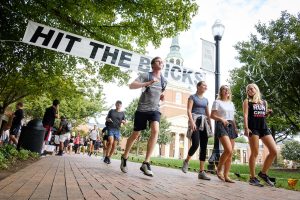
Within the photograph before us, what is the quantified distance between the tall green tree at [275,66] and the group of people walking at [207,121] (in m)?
11.5

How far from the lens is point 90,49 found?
292 inches

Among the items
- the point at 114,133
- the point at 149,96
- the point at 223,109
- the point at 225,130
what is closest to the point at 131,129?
the point at 114,133

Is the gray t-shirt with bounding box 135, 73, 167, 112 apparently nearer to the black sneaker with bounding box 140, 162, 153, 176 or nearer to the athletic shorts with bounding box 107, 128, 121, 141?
the black sneaker with bounding box 140, 162, 153, 176

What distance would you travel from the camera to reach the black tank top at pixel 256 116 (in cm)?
528

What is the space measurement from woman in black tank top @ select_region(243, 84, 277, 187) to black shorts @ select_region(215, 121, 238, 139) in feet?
1.14

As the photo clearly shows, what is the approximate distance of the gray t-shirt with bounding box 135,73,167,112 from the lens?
5020 millimetres

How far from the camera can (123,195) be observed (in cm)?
276

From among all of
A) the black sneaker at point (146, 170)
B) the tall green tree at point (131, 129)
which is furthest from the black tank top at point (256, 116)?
the tall green tree at point (131, 129)

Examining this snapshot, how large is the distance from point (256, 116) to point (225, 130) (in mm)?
630

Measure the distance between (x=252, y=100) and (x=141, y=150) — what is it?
5409 centimetres

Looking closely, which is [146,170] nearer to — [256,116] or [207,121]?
[207,121]

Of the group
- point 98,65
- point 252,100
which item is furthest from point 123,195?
point 98,65

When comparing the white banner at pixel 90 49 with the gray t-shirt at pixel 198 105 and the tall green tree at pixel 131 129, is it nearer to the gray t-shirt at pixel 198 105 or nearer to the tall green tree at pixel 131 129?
the gray t-shirt at pixel 198 105

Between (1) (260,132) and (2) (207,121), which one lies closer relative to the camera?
(1) (260,132)
